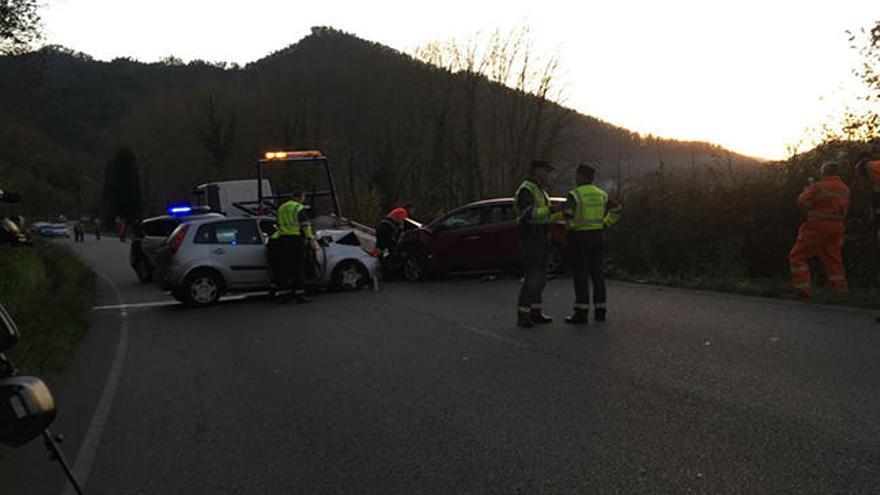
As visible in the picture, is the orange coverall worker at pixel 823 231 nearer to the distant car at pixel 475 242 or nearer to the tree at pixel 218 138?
the distant car at pixel 475 242

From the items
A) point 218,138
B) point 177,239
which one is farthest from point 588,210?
point 218,138

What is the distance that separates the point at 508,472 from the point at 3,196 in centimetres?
285

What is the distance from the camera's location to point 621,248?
16344 mm

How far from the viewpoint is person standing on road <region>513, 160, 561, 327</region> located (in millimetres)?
9070

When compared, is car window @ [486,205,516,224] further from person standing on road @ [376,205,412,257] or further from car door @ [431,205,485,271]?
person standing on road @ [376,205,412,257]

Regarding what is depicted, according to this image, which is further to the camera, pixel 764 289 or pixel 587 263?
pixel 764 289

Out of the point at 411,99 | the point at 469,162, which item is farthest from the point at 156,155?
the point at 469,162

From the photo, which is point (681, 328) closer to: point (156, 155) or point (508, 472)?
point (508, 472)

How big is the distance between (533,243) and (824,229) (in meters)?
4.11

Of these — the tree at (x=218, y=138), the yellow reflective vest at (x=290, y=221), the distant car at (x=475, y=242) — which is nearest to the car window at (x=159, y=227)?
the distant car at (x=475, y=242)

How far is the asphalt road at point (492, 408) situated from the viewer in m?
4.16

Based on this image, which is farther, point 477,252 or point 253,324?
point 477,252

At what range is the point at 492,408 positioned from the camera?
5.49 m

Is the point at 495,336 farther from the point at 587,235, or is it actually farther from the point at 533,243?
the point at 587,235
